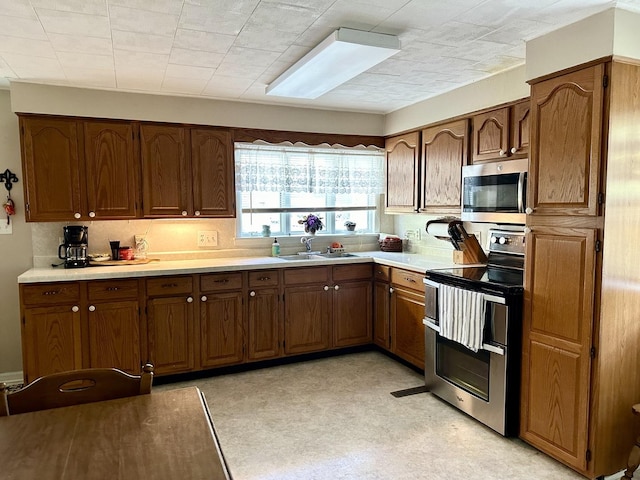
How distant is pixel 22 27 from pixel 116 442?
2217mm

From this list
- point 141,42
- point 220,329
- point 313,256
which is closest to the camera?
point 141,42

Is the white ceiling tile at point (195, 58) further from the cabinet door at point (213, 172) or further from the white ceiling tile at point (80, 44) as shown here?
the cabinet door at point (213, 172)

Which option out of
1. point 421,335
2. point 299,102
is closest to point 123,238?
point 299,102

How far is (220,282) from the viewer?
369 centimetres

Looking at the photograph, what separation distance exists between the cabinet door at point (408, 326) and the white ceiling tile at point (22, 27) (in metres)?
3.06

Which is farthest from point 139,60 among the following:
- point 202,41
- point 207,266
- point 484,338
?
point 484,338

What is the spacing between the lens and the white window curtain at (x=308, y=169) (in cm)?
425

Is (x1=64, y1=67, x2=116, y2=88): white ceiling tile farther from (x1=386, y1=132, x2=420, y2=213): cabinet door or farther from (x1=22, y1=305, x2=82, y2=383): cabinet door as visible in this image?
(x1=386, y1=132, x2=420, y2=213): cabinet door

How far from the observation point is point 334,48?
8.12 ft

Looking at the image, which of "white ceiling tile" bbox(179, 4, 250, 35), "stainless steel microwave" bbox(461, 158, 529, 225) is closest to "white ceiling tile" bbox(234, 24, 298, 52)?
"white ceiling tile" bbox(179, 4, 250, 35)

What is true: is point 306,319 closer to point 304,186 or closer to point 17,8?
point 304,186

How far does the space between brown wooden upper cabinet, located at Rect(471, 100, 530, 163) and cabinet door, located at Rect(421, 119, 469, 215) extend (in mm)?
131

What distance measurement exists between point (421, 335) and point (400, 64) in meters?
2.08

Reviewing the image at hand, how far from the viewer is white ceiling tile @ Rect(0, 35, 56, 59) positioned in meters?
2.48
